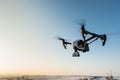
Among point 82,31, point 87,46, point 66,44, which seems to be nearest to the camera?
point 82,31

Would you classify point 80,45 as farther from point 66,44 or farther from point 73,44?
point 66,44

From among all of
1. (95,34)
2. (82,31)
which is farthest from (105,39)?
(82,31)

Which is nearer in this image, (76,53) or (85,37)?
(85,37)

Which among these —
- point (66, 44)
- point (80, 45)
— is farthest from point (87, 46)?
point (66, 44)

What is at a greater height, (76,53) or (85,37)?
(85,37)

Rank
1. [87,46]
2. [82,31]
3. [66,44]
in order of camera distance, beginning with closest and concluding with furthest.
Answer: [82,31] → [87,46] → [66,44]

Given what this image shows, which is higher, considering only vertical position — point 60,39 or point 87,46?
point 60,39

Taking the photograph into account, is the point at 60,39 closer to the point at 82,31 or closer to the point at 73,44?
the point at 73,44

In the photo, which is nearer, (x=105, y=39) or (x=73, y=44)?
(x=105, y=39)

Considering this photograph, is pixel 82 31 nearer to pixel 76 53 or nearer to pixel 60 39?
pixel 76 53
